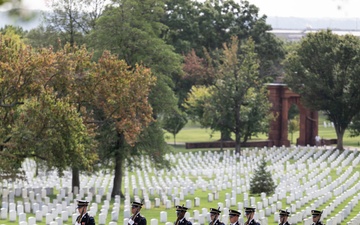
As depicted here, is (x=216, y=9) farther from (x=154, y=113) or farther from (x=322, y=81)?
(x=154, y=113)

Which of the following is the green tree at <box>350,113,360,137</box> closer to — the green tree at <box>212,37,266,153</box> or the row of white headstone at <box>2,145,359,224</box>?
the row of white headstone at <box>2,145,359,224</box>

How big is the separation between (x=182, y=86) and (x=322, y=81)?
53.2 ft

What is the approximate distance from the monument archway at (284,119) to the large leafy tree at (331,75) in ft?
14.6

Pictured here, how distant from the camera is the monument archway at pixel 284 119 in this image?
66.4 m

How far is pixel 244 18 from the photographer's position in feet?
253

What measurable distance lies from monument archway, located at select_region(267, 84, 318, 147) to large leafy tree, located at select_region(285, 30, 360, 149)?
4451 mm

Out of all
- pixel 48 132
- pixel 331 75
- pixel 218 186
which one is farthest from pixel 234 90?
pixel 48 132

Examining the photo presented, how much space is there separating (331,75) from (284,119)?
24.5ft

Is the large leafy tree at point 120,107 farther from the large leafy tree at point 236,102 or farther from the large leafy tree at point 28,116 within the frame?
the large leafy tree at point 236,102

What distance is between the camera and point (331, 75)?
60.5 metres

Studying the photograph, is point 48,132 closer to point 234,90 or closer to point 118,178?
point 118,178

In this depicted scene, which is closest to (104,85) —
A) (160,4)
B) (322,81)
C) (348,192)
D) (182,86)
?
(160,4)

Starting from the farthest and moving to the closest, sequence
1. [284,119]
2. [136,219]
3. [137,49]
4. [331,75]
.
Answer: [284,119] → [331,75] → [137,49] → [136,219]

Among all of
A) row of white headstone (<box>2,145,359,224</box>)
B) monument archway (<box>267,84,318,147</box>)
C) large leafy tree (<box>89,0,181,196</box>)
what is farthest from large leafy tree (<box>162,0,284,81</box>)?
large leafy tree (<box>89,0,181,196</box>)
